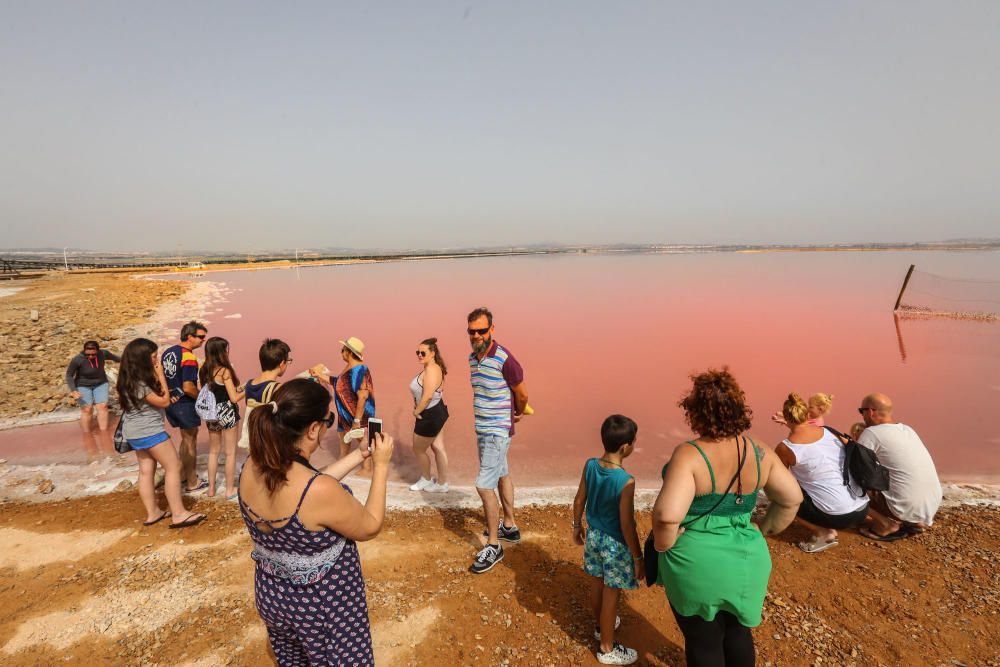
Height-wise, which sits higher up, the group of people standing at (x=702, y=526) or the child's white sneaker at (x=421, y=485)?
the group of people standing at (x=702, y=526)

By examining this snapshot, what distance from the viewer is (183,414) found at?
508cm

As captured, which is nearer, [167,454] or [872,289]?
[167,454]

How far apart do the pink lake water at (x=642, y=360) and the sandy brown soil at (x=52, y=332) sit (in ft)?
6.10

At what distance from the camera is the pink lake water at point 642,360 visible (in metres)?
6.88

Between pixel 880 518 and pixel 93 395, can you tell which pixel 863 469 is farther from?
pixel 93 395

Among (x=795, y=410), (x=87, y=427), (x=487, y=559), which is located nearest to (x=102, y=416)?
(x=87, y=427)

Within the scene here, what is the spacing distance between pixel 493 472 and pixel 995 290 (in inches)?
1293

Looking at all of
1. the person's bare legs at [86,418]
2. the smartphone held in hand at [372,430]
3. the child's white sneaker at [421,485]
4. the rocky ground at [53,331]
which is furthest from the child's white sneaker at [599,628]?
the rocky ground at [53,331]

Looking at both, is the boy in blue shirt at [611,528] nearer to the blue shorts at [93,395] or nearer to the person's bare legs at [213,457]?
the person's bare legs at [213,457]

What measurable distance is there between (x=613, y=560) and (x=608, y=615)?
48 centimetres

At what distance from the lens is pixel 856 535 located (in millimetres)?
4508

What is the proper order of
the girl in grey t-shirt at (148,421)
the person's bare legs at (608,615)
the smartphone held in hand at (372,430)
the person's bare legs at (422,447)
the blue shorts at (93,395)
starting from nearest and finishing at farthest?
the smartphone held in hand at (372,430)
the person's bare legs at (608,615)
the girl in grey t-shirt at (148,421)
the person's bare legs at (422,447)
the blue shorts at (93,395)

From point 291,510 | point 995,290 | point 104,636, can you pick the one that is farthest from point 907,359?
point 995,290

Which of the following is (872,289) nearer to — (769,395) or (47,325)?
(769,395)
